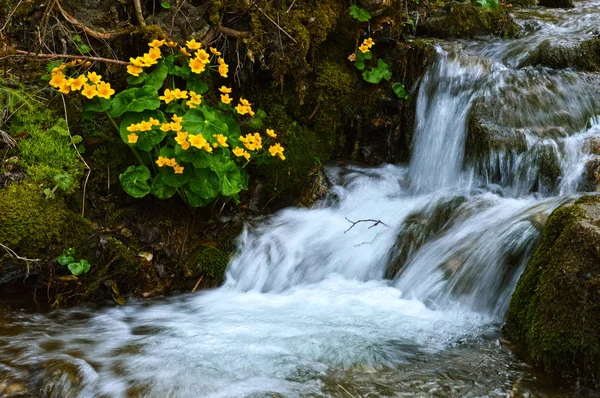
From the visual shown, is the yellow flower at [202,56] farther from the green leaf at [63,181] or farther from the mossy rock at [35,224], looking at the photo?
the mossy rock at [35,224]

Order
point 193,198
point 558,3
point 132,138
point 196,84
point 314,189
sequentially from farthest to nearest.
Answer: point 558,3
point 314,189
point 196,84
point 193,198
point 132,138

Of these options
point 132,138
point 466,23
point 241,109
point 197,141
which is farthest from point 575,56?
point 132,138

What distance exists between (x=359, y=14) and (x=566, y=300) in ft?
11.3

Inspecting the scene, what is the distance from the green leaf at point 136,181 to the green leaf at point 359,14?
2559 mm

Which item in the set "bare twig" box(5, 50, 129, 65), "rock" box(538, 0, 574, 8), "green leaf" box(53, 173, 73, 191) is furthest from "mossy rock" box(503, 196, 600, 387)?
"rock" box(538, 0, 574, 8)

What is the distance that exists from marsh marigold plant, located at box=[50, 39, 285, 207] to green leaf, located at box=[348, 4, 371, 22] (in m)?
1.65

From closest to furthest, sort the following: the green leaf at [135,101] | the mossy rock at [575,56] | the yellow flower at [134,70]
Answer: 1. the green leaf at [135,101]
2. the yellow flower at [134,70]
3. the mossy rock at [575,56]

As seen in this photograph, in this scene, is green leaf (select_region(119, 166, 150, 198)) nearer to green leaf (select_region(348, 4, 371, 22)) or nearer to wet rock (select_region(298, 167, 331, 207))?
wet rock (select_region(298, 167, 331, 207))

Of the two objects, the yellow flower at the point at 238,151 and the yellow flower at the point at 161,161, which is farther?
the yellow flower at the point at 238,151

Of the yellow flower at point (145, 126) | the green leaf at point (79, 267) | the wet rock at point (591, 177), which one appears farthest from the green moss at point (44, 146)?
the wet rock at point (591, 177)

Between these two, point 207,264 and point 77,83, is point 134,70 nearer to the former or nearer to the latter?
point 77,83

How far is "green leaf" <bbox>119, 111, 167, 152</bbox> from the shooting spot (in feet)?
12.0

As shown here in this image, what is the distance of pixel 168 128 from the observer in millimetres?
3578

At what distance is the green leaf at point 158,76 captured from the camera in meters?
3.84
